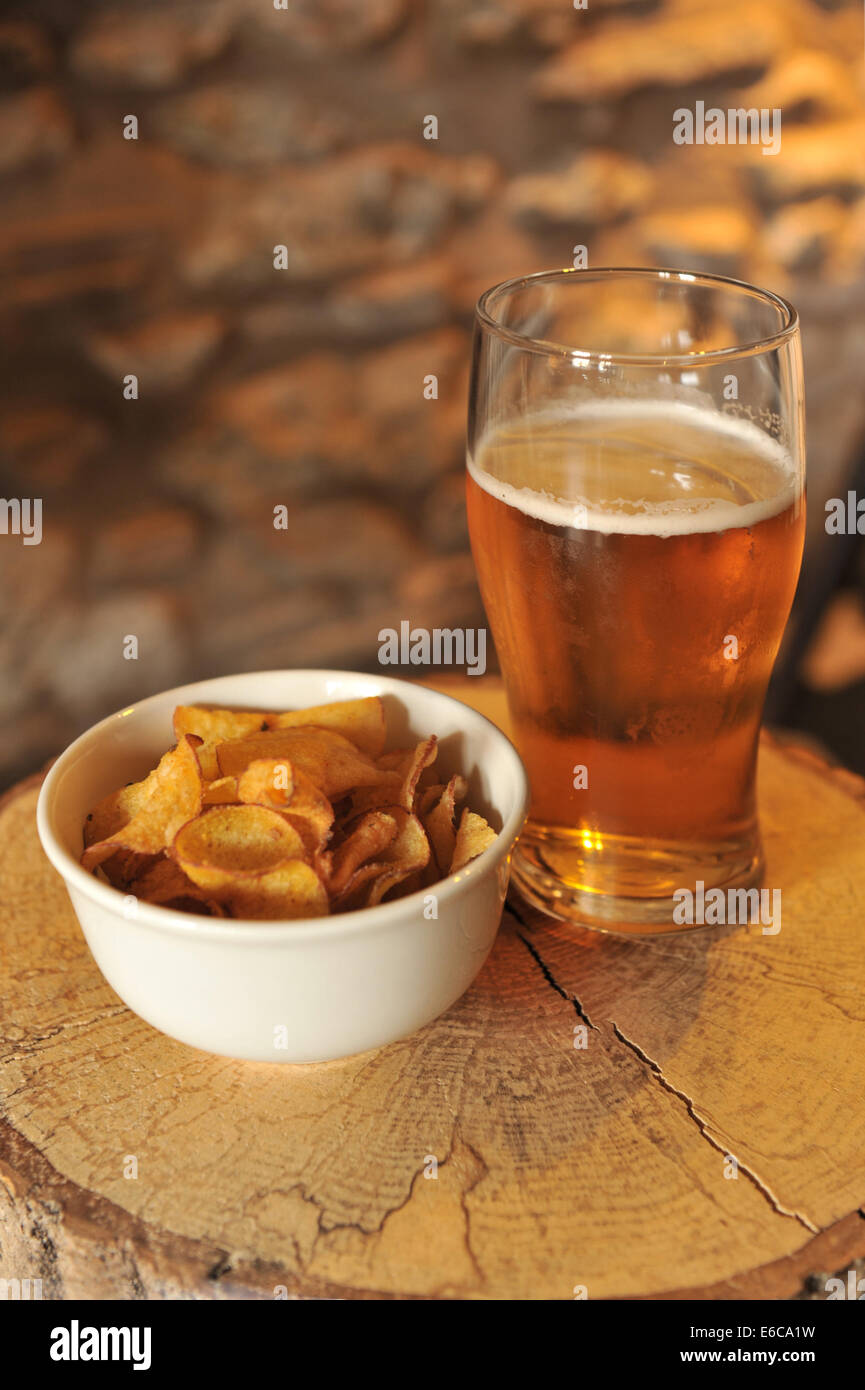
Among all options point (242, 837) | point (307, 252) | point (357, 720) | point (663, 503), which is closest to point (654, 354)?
point (663, 503)

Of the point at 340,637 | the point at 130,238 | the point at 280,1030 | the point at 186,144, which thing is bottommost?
the point at 340,637

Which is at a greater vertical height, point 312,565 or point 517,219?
point 517,219

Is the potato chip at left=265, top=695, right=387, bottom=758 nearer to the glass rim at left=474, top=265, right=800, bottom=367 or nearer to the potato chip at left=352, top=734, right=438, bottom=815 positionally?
the potato chip at left=352, top=734, right=438, bottom=815

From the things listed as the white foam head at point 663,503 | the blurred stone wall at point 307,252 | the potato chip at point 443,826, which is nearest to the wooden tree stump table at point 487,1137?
the potato chip at point 443,826

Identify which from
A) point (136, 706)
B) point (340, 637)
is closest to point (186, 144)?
point (340, 637)

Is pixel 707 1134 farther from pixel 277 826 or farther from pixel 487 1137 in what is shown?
pixel 277 826

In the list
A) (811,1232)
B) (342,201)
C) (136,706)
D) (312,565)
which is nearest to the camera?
(811,1232)

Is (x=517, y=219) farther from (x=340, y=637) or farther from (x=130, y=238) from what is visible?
(x=340, y=637)
